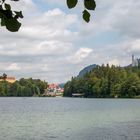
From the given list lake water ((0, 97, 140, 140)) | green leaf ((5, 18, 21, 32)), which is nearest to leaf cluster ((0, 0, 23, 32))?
A: green leaf ((5, 18, 21, 32))

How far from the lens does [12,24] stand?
3.14 m

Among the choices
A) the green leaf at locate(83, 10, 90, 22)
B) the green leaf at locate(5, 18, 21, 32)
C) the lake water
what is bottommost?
the lake water

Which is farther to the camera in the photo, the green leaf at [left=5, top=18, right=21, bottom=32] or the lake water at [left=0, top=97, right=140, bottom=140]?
the lake water at [left=0, top=97, right=140, bottom=140]

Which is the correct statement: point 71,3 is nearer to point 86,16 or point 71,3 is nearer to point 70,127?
point 86,16

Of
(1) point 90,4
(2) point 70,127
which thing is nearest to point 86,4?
(1) point 90,4

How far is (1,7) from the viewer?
121 inches

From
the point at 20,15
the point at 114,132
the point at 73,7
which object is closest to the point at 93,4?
the point at 73,7

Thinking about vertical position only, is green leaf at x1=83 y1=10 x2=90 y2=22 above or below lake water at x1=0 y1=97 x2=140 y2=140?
above

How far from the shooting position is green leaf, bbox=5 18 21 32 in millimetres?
3104

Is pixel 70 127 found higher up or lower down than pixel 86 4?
lower down

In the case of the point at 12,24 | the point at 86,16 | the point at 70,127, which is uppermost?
the point at 86,16

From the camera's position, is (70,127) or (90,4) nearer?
(90,4)

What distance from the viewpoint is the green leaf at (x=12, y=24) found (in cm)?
310

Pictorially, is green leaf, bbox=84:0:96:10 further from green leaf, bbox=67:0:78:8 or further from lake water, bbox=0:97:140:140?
lake water, bbox=0:97:140:140
